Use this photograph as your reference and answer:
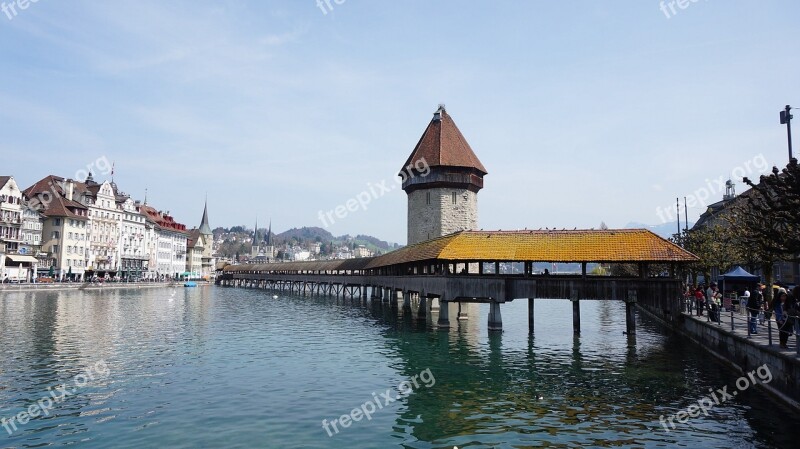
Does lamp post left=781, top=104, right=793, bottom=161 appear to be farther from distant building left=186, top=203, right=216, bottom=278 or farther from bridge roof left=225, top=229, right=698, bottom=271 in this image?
distant building left=186, top=203, right=216, bottom=278

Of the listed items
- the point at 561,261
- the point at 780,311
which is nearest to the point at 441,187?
the point at 561,261

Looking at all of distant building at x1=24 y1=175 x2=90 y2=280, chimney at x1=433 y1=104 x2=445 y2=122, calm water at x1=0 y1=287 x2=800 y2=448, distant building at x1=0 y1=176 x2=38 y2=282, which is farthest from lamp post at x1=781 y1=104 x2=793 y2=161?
distant building at x1=24 y1=175 x2=90 y2=280

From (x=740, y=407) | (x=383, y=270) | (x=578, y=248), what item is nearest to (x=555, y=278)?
(x=578, y=248)

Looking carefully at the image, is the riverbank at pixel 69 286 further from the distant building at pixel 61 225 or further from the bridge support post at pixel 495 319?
the bridge support post at pixel 495 319

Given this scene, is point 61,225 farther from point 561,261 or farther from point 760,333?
point 760,333

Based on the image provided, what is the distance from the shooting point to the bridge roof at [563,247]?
25688 mm

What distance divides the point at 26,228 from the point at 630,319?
7800cm

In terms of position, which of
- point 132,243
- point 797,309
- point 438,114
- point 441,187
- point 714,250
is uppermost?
point 438,114

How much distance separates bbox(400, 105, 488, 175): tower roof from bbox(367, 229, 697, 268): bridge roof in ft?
85.3

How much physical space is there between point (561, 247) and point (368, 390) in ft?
49.1

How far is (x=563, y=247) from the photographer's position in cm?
2767

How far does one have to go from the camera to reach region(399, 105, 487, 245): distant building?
181 feet

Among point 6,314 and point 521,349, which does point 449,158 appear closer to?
point 521,349

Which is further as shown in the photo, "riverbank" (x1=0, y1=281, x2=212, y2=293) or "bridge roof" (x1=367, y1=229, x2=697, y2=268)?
"riverbank" (x1=0, y1=281, x2=212, y2=293)
